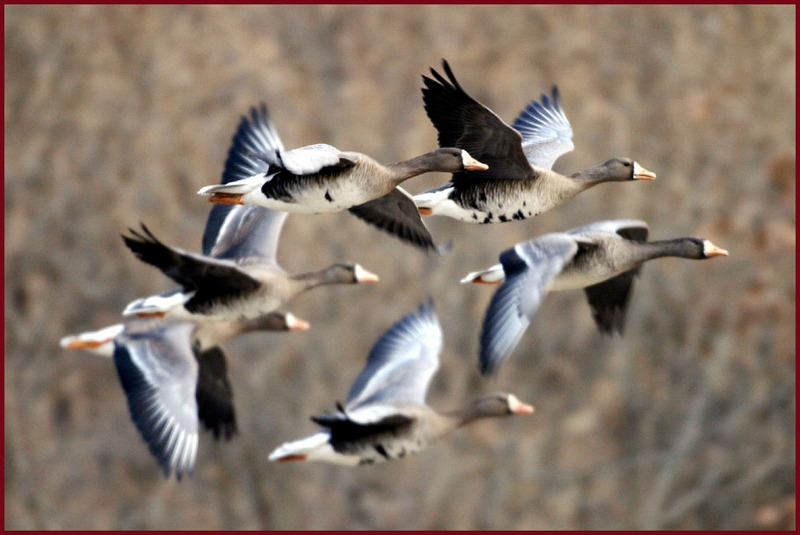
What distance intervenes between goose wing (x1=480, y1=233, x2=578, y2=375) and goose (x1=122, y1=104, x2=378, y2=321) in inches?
64.6

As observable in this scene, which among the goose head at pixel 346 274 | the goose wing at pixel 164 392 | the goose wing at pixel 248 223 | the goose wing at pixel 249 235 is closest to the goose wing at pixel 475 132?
the goose wing at pixel 248 223

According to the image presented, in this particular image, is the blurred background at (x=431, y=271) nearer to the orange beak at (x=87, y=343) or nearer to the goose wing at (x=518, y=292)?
the orange beak at (x=87, y=343)

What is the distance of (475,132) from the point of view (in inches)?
340

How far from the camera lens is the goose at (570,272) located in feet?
26.9

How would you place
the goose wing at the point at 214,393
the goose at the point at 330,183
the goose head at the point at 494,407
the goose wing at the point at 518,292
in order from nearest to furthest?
the goose wing at the point at 518,292
the goose at the point at 330,183
the goose head at the point at 494,407
the goose wing at the point at 214,393

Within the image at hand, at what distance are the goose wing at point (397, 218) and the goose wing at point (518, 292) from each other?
1.02m

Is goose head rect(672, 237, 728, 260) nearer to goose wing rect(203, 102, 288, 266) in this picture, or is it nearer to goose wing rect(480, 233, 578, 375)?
goose wing rect(480, 233, 578, 375)

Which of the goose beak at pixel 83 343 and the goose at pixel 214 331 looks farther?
the goose beak at pixel 83 343

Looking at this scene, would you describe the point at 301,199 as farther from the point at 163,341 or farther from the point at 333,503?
the point at 333,503

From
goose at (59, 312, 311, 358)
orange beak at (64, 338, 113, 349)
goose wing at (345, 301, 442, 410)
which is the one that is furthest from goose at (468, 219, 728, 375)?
orange beak at (64, 338, 113, 349)

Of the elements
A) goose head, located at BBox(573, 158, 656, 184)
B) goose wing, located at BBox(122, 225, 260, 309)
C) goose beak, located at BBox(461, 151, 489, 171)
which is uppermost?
goose beak, located at BBox(461, 151, 489, 171)

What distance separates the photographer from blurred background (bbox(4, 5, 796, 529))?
17.1 m

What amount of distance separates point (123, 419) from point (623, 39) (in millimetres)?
7077

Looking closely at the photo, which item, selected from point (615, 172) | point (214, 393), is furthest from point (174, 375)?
point (615, 172)
